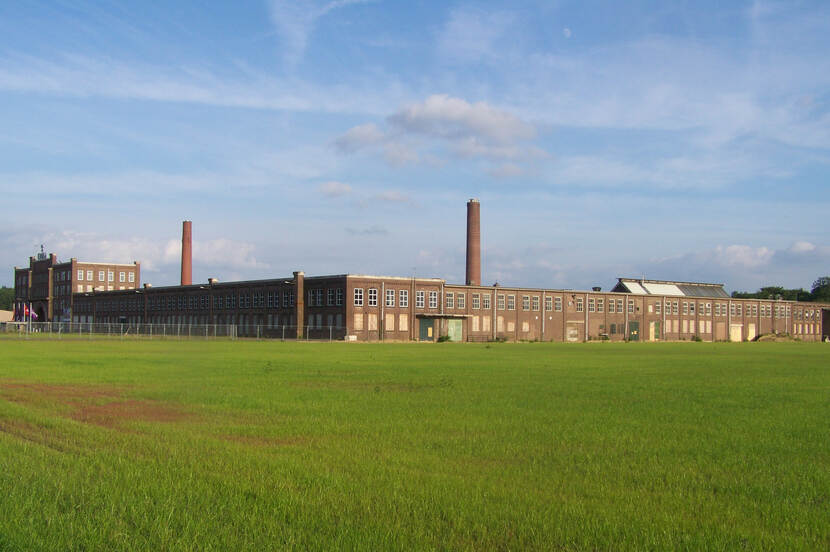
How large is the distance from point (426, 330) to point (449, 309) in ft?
15.2

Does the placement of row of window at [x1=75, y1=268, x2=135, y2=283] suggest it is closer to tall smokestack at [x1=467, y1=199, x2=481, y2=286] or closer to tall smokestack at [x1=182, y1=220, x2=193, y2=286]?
tall smokestack at [x1=182, y1=220, x2=193, y2=286]

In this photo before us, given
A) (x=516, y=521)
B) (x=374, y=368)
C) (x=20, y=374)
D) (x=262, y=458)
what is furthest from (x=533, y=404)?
(x=20, y=374)

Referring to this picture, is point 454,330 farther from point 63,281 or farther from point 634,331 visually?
point 63,281

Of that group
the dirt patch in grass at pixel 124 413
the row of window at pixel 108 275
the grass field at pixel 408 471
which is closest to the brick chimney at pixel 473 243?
the grass field at pixel 408 471

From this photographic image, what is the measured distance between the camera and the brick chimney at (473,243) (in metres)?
100

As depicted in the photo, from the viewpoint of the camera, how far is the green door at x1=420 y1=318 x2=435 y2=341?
9712 cm

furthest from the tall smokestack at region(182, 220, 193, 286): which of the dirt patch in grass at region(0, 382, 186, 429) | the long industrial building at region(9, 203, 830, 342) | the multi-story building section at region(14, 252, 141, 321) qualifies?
the dirt patch in grass at region(0, 382, 186, 429)

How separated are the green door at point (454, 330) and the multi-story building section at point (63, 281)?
7853 centimetres

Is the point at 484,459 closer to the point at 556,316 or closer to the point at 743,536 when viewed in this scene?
the point at 743,536

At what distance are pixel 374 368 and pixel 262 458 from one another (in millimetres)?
23767

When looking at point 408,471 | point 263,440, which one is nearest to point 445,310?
point 263,440

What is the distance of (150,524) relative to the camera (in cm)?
813

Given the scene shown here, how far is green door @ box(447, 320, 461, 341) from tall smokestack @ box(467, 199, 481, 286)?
5648 millimetres

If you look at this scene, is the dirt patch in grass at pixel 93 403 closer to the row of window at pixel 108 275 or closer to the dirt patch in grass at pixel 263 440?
the dirt patch in grass at pixel 263 440
